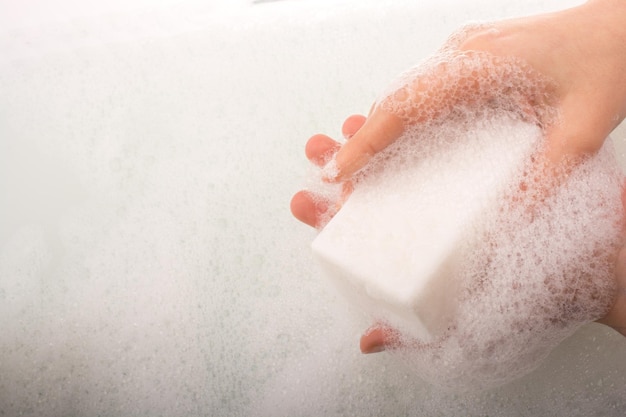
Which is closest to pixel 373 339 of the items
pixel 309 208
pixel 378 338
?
pixel 378 338

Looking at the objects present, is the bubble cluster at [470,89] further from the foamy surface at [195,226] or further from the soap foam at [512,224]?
the foamy surface at [195,226]

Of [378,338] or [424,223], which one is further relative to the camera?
[378,338]

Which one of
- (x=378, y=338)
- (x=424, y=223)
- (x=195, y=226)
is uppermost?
(x=195, y=226)

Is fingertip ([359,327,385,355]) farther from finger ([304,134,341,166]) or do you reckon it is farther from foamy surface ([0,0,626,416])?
finger ([304,134,341,166])

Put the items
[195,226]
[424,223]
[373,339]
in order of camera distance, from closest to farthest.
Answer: [424,223], [373,339], [195,226]

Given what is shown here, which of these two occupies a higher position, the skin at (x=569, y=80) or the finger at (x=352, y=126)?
the finger at (x=352, y=126)

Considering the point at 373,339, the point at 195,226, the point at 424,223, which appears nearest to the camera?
the point at 424,223

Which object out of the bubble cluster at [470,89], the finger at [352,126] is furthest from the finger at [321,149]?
the bubble cluster at [470,89]

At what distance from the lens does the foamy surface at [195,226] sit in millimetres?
704

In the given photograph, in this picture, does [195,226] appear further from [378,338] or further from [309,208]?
[378,338]

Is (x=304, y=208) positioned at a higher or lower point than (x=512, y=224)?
higher

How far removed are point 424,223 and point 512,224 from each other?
12cm

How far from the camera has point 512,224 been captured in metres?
0.57

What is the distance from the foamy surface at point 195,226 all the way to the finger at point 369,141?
0.73 ft
